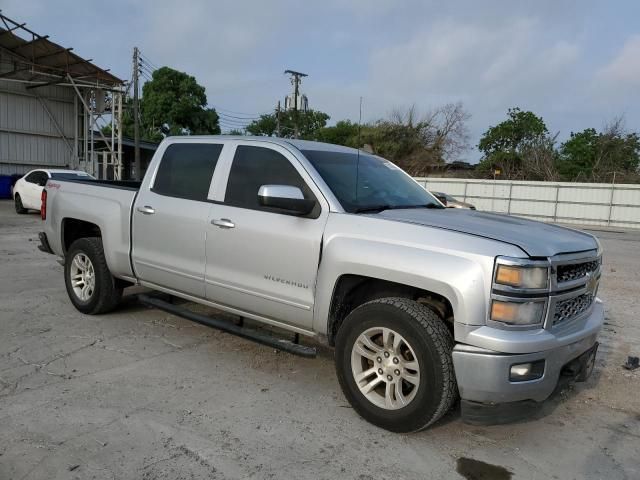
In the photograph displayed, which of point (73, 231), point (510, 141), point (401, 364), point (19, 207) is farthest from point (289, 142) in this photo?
point (510, 141)

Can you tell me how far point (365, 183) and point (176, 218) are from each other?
66.1 inches

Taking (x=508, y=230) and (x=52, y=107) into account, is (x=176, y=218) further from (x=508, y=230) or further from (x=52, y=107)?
(x=52, y=107)

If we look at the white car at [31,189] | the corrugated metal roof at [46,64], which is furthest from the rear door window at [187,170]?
Answer: the corrugated metal roof at [46,64]

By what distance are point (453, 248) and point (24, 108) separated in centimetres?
A: 2862

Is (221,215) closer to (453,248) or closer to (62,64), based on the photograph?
(453,248)

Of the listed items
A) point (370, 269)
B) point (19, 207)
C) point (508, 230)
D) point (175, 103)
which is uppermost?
point (175, 103)

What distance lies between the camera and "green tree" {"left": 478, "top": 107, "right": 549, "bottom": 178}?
42978 millimetres

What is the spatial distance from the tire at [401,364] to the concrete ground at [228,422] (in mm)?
181

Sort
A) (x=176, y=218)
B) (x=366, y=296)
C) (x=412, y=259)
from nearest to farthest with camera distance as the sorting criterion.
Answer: (x=412, y=259)
(x=366, y=296)
(x=176, y=218)

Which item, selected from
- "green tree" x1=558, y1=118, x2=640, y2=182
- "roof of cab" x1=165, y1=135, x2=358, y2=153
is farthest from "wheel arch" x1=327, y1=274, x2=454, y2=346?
"green tree" x1=558, y1=118, x2=640, y2=182

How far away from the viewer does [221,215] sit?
447cm

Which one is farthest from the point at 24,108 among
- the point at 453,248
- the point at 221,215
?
the point at 453,248

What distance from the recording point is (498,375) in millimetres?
3090

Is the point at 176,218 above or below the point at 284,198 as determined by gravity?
below
